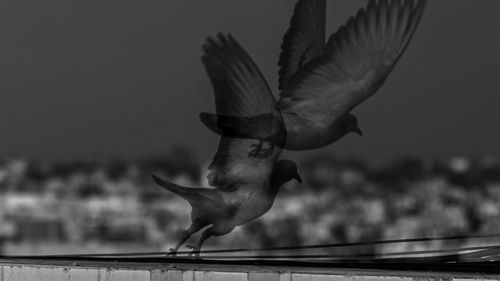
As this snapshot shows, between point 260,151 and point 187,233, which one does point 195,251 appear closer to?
point 187,233

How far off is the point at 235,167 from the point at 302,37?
0.90 meters

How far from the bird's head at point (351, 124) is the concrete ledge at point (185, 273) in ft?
2.83

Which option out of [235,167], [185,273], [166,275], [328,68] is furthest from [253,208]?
[328,68]

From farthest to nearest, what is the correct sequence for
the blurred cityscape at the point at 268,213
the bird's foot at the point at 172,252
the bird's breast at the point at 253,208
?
1. the bird's foot at the point at 172,252
2. the bird's breast at the point at 253,208
3. the blurred cityscape at the point at 268,213

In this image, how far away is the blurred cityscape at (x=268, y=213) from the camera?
6141 mm

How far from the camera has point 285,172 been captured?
6637mm

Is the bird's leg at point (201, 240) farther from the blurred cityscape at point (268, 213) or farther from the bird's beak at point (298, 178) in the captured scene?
the bird's beak at point (298, 178)

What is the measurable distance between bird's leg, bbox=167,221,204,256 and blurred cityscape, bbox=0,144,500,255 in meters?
0.05

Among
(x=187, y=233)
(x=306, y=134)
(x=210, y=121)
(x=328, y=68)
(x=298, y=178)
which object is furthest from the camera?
(x=187, y=233)

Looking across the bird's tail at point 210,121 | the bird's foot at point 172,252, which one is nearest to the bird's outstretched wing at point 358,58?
the bird's tail at point 210,121

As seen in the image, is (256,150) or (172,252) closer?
(256,150)

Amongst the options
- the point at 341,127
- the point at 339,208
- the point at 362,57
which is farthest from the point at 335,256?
the point at 362,57

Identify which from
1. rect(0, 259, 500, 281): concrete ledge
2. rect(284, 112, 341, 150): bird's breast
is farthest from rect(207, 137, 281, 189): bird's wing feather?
rect(0, 259, 500, 281): concrete ledge

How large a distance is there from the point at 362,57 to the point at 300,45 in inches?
18.5
